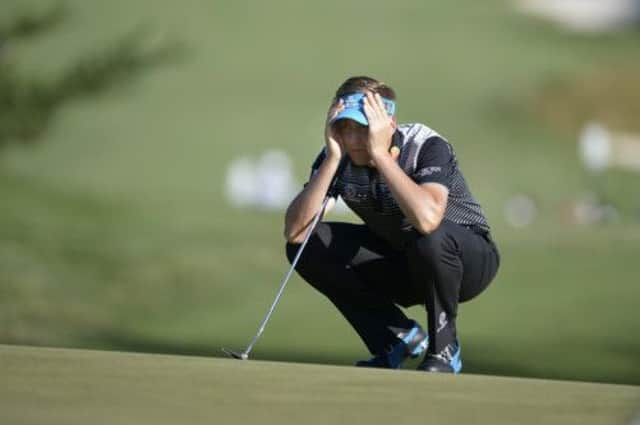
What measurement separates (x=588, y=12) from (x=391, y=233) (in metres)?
20.7

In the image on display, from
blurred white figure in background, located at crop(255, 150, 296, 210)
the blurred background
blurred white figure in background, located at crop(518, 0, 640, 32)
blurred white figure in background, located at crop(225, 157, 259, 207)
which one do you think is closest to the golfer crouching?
the blurred background

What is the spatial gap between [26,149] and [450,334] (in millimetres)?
14502

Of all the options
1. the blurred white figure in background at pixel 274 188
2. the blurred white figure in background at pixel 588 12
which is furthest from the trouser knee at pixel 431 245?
the blurred white figure in background at pixel 588 12

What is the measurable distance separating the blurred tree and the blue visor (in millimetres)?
11639

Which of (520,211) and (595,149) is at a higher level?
(595,149)

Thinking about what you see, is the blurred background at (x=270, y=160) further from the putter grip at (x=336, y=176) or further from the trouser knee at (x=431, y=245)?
the trouser knee at (x=431, y=245)

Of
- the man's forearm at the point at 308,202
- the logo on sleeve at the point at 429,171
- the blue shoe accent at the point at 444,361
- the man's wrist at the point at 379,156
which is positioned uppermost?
the man's wrist at the point at 379,156

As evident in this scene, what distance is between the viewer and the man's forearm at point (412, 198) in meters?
3.78

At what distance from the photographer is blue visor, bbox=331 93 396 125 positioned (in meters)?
3.93

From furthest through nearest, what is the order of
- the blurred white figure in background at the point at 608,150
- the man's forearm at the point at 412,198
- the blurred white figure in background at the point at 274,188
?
the blurred white figure in background at the point at 608,150
the blurred white figure in background at the point at 274,188
the man's forearm at the point at 412,198

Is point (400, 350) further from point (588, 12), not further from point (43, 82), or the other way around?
point (588, 12)

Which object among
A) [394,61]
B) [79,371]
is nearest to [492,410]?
[79,371]

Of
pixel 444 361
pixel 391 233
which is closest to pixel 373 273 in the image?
pixel 391 233

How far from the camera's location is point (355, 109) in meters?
3.95
